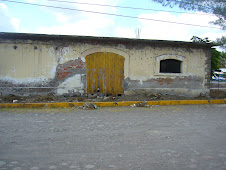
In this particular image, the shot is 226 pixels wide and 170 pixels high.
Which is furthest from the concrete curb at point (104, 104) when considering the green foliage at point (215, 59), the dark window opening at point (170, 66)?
the green foliage at point (215, 59)

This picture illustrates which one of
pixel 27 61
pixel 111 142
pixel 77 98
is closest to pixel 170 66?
pixel 77 98

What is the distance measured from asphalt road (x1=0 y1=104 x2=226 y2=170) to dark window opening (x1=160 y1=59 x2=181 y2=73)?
4.56m

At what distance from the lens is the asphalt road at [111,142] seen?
3.05 m

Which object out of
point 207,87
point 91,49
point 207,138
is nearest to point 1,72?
point 91,49

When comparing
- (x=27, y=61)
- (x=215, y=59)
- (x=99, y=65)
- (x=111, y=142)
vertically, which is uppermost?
(x=215, y=59)

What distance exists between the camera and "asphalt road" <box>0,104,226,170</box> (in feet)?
10.00

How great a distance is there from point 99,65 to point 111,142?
19.8 ft

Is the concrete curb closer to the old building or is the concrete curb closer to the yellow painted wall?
the old building

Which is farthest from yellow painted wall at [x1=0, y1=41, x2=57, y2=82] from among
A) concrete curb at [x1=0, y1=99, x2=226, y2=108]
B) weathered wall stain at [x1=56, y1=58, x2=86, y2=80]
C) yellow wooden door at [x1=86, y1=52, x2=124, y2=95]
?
concrete curb at [x1=0, y1=99, x2=226, y2=108]

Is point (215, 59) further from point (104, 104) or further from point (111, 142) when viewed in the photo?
point (111, 142)

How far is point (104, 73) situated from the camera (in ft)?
31.6

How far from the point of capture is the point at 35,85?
9.20 metres

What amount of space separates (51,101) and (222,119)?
6217 millimetres

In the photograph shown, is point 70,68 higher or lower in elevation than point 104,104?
higher
